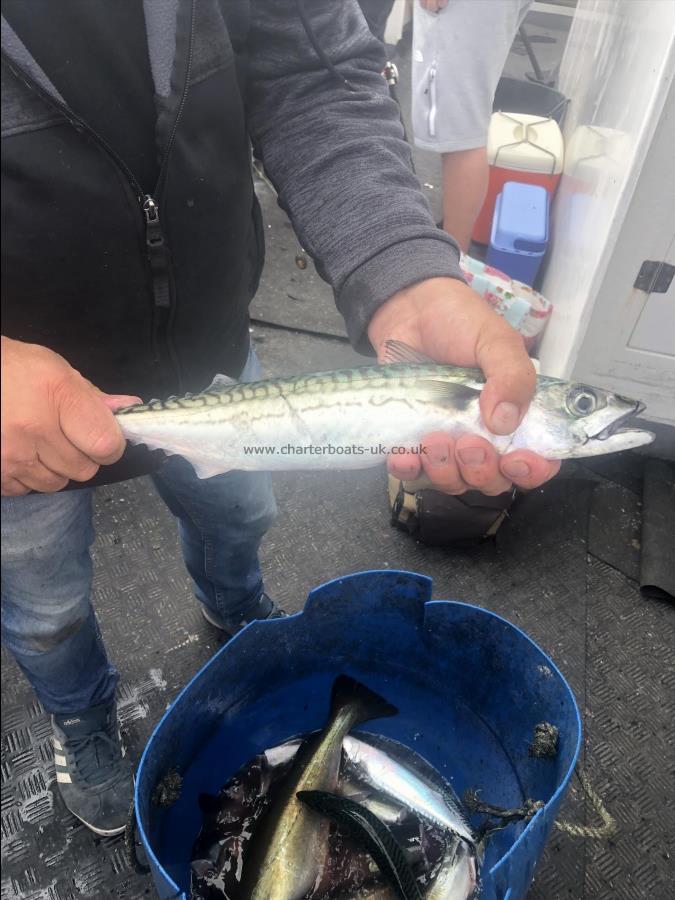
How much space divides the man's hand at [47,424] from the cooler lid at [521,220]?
290 centimetres

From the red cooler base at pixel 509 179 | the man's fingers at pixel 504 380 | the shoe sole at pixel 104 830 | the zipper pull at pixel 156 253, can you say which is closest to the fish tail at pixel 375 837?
the shoe sole at pixel 104 830

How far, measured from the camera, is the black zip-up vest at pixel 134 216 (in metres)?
1.08

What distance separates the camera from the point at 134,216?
1.23 metres

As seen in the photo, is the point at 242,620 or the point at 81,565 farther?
the point at 242,620

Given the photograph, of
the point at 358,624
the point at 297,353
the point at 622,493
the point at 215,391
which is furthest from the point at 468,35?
the point at 358,624

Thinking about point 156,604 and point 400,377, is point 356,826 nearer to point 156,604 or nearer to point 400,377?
point 400,377

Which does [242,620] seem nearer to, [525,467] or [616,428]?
[525,467]

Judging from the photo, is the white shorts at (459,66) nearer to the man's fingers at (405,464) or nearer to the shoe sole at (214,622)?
the man's fingers at (405,464)

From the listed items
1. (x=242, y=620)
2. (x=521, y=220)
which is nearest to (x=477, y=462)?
(x=242, y=620)

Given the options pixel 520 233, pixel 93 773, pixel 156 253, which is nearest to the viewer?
pixel 156 253

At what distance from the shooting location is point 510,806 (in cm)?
169

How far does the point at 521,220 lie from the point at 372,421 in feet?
8.50

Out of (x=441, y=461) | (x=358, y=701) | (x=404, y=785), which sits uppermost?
(x=441, y=461)

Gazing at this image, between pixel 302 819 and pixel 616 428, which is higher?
pixel 616 428
